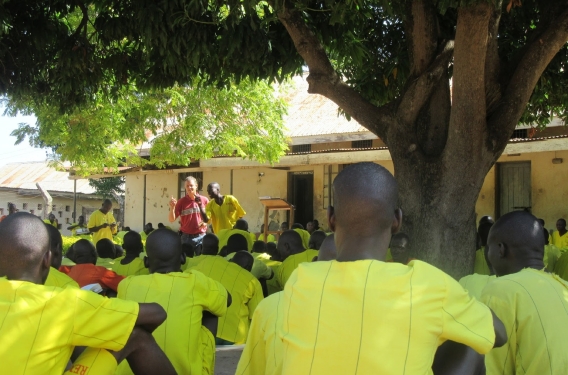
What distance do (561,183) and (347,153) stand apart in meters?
4.37

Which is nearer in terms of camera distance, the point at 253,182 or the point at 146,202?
the point at 253,182

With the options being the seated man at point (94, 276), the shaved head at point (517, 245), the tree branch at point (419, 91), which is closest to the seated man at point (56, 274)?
the seated man at point (94, 276)

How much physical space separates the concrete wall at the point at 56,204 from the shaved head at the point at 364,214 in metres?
30.3

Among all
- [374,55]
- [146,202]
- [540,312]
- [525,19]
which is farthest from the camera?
[146,202]

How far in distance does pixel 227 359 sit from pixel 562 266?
2.63m

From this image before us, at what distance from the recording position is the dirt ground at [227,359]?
482cm

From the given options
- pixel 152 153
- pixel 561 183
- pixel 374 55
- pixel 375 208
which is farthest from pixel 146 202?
pixel 375 208

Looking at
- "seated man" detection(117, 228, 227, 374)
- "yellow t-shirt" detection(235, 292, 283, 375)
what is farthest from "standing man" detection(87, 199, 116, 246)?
"yellow t-shirt" detection(235, 292, 283, 375)

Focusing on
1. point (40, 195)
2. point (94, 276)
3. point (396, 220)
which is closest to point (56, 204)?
point (40, 195)

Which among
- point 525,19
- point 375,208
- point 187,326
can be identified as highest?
point 525,19

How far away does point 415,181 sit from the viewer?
5.36 m

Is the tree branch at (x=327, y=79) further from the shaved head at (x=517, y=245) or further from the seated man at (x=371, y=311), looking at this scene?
the seated man at (x=371, y=311)

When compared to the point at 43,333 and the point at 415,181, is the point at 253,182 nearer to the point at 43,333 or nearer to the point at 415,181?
the point at 415,181

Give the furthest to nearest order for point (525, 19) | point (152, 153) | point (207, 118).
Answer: point (152, 153), point (207, 118), point (525, 19)
